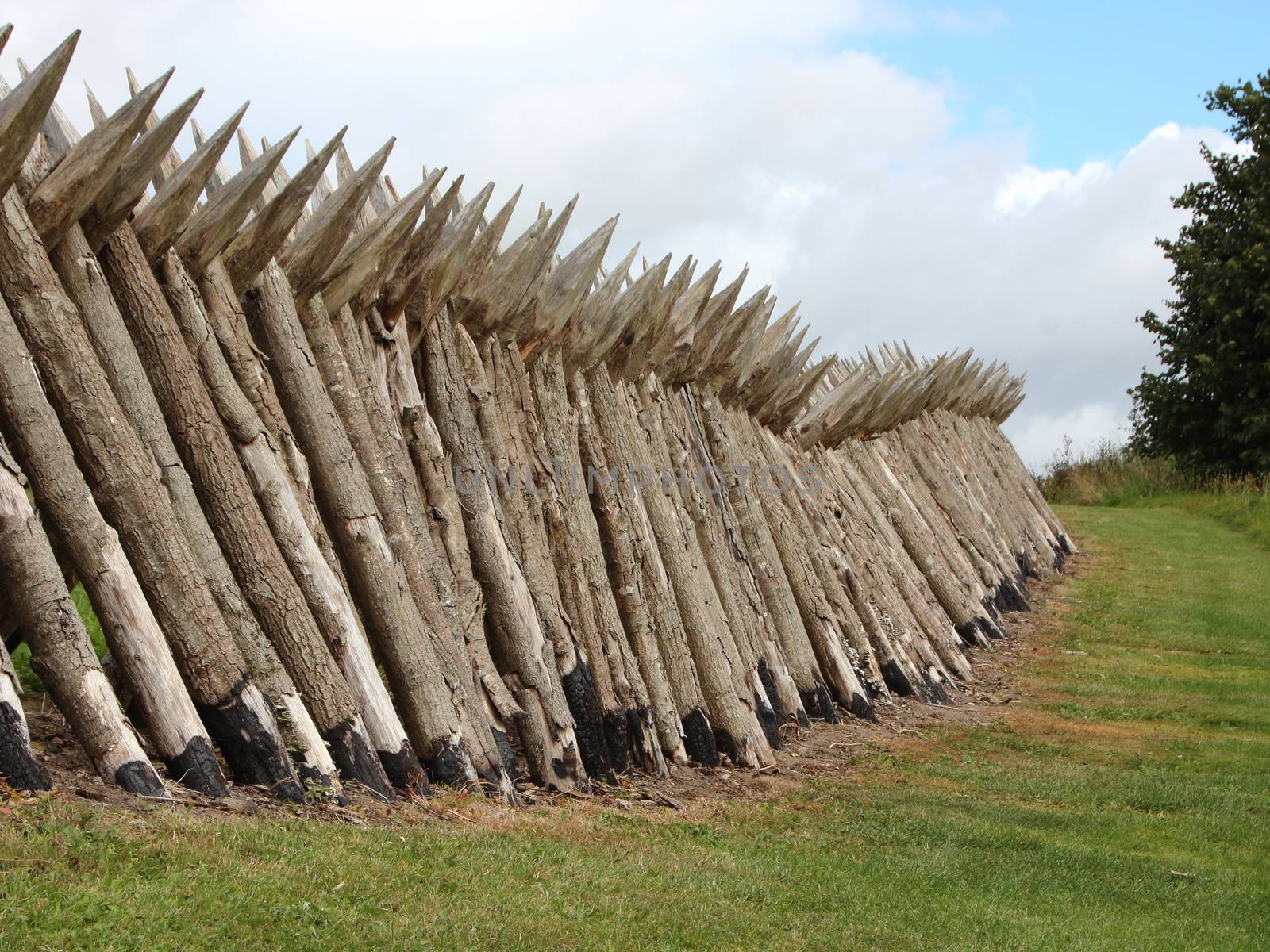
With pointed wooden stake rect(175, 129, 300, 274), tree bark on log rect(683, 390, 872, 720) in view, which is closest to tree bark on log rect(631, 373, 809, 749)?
tree bark on log rect(683, 390, 872, 720)

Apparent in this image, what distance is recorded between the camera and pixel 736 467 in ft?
24.6

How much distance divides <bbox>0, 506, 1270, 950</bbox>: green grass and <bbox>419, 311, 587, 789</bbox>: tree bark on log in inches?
14.6

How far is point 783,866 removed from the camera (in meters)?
4.34

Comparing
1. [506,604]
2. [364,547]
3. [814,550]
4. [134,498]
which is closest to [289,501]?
[364,547]

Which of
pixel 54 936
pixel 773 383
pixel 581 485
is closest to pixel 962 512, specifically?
pixel 773 383

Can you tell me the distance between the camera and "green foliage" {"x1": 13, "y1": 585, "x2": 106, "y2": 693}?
575 centimetres

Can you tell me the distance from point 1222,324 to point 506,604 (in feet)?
81.2

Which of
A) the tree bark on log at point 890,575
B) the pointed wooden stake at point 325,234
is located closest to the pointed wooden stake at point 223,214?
the pointed wooden stake at point 325,234

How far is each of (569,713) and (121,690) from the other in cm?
168

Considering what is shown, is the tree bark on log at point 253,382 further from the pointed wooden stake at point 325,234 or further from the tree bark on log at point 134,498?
the tree bark on log at point 134,498

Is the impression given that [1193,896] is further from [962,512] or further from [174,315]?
[962,512]

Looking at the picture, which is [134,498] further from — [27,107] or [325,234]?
[325,234]

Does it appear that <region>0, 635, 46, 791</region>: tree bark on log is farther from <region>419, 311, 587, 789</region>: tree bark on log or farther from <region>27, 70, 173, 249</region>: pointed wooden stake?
<region>419, 311, 587, 789</region>: tree bark on log

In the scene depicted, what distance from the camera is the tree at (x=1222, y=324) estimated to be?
25938 mm
